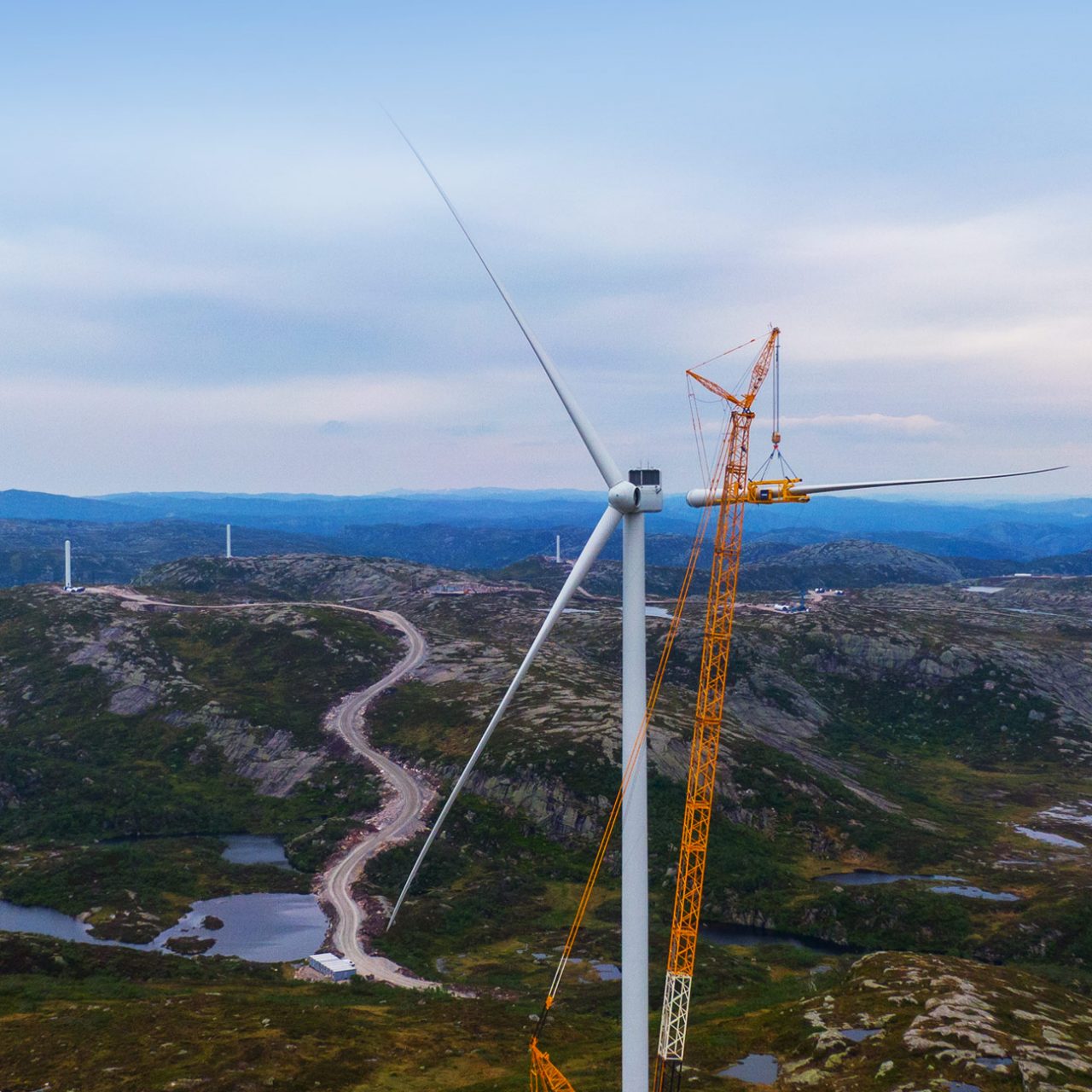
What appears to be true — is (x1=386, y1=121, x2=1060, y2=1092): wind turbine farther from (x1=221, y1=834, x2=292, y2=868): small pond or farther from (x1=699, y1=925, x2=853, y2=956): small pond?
(x1=221, y1=834, x2=292, y2=868): small pond

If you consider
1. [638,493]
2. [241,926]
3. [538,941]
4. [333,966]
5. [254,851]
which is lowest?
[254,851]

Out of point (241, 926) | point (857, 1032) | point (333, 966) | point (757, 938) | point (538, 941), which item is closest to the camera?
point (857, 1032)

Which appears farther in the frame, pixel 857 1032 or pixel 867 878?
pixel 867 878

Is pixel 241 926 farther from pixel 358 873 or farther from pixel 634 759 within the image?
pixel 634 759

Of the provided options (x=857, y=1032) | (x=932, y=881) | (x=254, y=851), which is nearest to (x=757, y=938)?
(x=932, y=881)

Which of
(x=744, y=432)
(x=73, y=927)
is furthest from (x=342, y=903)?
(x=744, y=432)

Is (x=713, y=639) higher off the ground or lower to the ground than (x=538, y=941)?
higher

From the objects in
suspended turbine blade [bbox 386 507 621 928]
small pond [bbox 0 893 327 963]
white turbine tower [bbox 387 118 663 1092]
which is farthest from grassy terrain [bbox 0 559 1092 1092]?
suspended turbine blade [bbox 386 507 621 928]

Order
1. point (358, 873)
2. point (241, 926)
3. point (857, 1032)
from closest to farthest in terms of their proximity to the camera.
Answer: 1. point (857, 1032)
2. point (241, 926)
3. point (358, 873)
